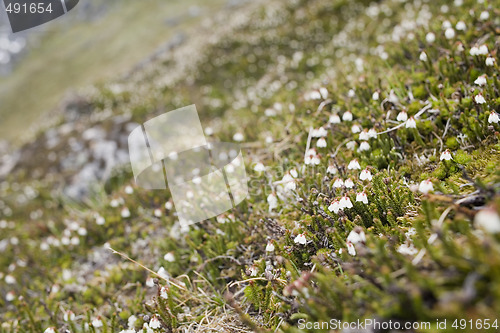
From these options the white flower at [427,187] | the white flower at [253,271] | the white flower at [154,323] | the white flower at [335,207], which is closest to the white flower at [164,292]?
the white flower at [154,323]

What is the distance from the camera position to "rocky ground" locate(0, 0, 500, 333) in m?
2.38

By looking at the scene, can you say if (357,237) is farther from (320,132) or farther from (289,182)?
(320,132)

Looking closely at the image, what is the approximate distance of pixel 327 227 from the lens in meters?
3.58

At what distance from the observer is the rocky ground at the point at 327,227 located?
93.7 inches

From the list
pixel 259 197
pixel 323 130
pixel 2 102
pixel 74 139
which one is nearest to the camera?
pixel 323 130

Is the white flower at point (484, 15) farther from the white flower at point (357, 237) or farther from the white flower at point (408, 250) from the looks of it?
the white flower at point (357, 237)

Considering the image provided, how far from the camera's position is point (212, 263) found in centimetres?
452

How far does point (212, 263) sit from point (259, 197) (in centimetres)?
122

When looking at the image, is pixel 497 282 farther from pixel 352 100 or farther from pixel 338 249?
pixel 352 100

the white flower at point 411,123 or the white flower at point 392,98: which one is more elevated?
the white flower at point 411,123

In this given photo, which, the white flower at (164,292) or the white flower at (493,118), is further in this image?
the white flower at (164,292)

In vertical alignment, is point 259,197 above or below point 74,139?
above

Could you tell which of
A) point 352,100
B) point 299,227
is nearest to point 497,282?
point 299,227

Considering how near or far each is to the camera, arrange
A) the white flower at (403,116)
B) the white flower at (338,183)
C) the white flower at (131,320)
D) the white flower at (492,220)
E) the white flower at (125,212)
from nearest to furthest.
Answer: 1. the white flower at (492,220)
2. the white flower at (338,183)
3. the white flower at (131,320)
4. the white flower at (403,116)
5. the white flower at (125,212)
